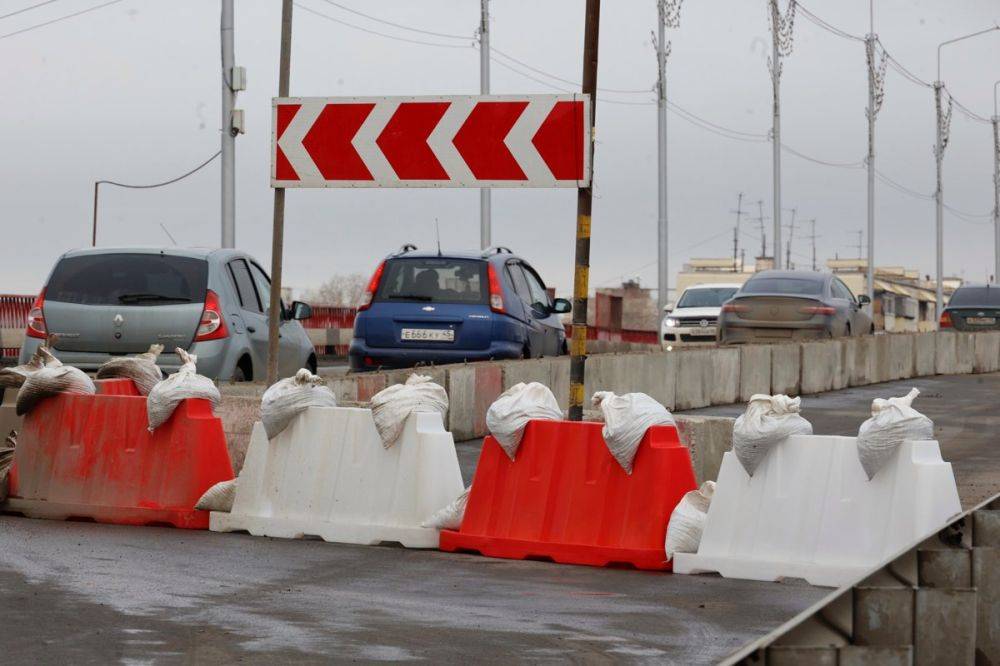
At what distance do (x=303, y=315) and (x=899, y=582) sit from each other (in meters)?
12.5

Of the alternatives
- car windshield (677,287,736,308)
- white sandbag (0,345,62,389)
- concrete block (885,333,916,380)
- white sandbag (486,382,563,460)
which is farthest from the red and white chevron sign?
car windshield (677,287,736,308)

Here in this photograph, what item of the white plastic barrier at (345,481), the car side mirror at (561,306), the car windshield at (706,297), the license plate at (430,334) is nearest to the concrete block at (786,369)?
the car side mirror at (561,306)

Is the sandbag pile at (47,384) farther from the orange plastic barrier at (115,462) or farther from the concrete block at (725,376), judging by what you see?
the concrete block at (725,376)

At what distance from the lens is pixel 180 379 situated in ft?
36.3

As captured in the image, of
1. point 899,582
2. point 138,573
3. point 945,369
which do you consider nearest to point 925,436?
point 138,573

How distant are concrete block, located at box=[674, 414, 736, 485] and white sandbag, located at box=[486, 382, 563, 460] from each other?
2196mm

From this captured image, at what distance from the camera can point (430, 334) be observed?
19688mm

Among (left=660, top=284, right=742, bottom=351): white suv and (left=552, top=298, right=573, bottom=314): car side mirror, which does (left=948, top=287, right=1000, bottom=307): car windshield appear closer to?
(left=660, top=284, right=742, bottom=351): white suv

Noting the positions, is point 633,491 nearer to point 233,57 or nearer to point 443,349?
point 443,349

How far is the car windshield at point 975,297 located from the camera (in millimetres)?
42875

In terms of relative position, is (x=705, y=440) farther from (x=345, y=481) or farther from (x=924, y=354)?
(x=924, y=354)

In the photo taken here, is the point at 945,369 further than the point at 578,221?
Yes

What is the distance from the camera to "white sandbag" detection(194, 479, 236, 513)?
1084 cm

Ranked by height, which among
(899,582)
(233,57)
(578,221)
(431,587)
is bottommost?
(431,587)
